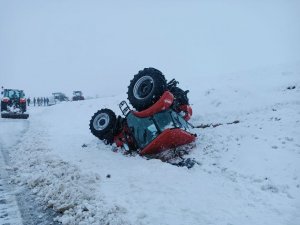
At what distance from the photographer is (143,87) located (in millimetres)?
12148

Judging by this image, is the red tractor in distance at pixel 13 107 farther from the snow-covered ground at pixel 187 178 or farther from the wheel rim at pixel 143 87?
the wheel rim at pixel 143 87

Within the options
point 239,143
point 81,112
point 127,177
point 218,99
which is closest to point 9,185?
point 127,177

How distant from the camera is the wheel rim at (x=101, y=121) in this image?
12900 millimetres

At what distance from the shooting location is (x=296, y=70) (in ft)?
73.2

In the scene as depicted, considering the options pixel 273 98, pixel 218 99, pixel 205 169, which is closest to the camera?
pixel 205 169

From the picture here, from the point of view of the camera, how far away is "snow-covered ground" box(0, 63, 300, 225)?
255 inches

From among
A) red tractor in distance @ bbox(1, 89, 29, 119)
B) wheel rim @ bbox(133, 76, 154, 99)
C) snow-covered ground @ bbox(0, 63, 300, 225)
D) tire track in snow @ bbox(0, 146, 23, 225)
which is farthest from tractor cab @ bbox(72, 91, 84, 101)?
tire track in snow @ bbox(0, 146, 23, 225)

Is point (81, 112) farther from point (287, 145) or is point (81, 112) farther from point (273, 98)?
point (287, 145)

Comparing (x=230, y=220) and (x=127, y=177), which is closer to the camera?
(x=230, y=220)

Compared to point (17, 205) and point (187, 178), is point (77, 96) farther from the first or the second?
point (17, 205)

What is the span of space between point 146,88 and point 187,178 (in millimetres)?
4309

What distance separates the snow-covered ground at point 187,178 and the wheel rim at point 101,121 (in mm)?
617

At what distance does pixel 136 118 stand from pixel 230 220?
5938mm

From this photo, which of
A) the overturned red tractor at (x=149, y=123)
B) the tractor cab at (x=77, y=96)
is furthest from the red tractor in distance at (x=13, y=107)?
the tractor cab at (x=77, y=96)
